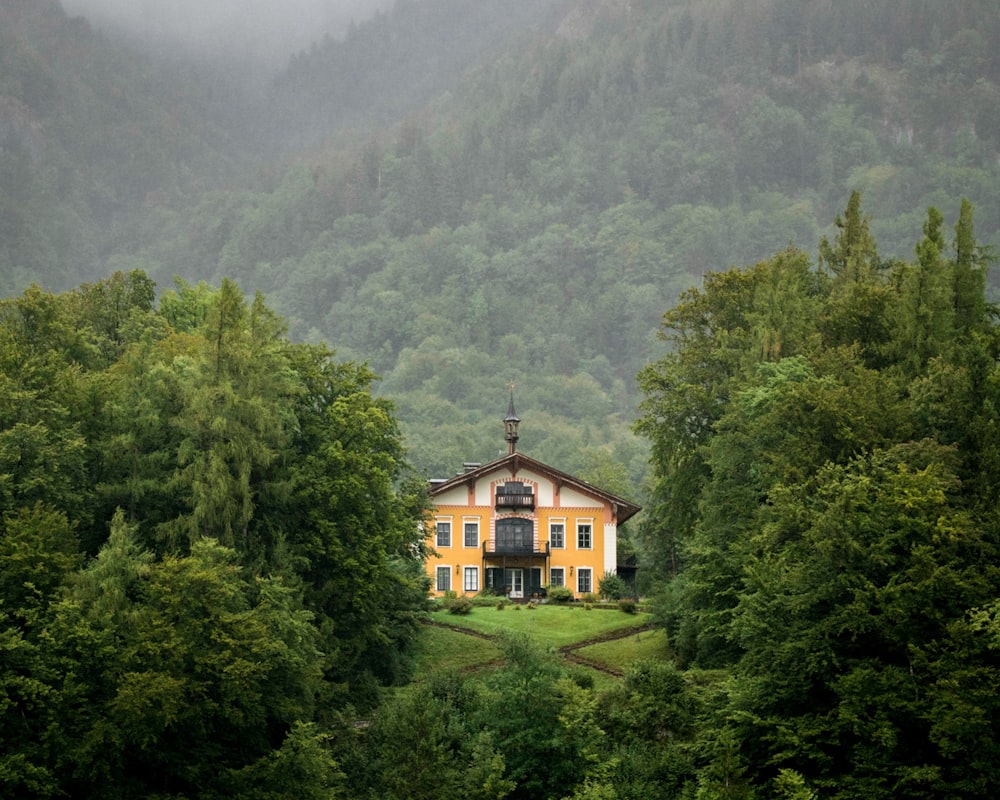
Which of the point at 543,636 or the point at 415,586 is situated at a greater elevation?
the point at 415,586

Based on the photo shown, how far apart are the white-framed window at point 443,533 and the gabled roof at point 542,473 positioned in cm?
176

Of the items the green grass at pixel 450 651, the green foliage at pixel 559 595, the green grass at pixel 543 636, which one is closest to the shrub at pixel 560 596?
the green foliage at pixel 559 595

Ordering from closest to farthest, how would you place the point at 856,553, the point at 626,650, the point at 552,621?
the point at 856,553 → the point at 626,650 → the point at 552,621

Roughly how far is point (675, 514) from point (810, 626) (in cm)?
2132

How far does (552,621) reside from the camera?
5959cm

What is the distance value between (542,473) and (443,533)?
22.2 feet

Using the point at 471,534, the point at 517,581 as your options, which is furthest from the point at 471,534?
the point at 517,581

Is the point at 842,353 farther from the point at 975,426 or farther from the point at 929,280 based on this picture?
the point at 975,426

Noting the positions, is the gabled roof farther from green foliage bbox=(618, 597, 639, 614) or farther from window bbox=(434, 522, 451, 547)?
green foliage bbox=(618, 597, 639, 614)

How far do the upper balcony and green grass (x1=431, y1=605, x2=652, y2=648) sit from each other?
13.7 metres

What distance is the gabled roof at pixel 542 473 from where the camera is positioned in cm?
7700

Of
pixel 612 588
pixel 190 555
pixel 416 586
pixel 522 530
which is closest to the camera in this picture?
pixel 190 555

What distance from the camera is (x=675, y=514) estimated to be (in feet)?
183

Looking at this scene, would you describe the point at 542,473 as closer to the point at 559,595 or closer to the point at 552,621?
the point at 559,595
